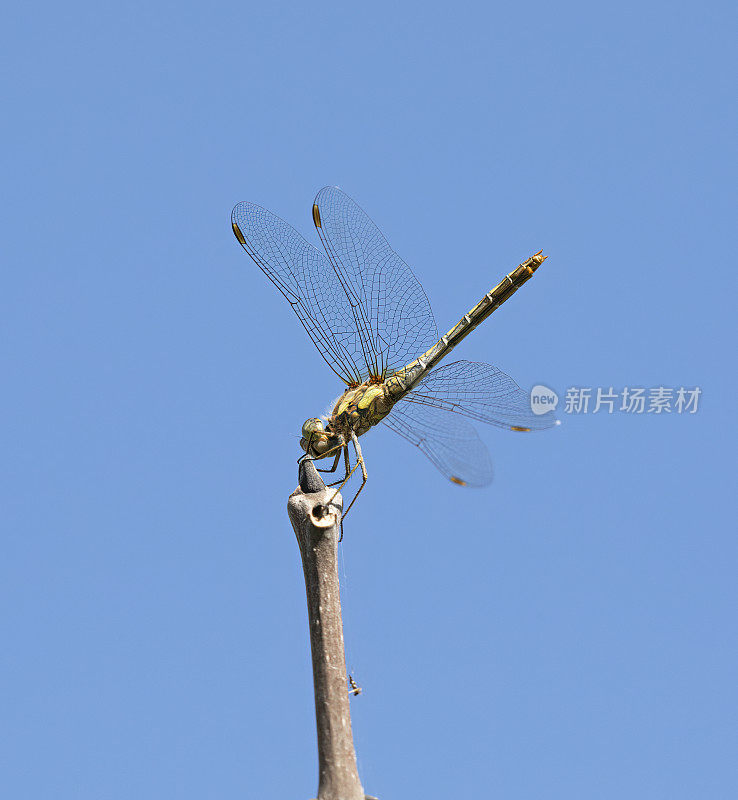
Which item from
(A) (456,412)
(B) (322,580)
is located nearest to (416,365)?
(A) (456,412)

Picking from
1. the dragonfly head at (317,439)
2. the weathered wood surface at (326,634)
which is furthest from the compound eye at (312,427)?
the weathered wood surface at (326,634)

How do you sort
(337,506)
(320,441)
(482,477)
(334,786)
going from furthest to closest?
(482,477), (320,441), (337,506), (334,786)

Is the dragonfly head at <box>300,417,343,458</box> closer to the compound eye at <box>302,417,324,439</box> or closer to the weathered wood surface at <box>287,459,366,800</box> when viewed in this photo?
the compound eye at <box>302,417,324,439</box>

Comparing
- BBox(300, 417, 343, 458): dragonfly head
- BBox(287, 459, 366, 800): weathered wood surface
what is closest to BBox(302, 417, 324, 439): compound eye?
BBox(300, 417, 343, 458): dragonfly head

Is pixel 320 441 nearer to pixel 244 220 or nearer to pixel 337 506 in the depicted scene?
pixel 337 506

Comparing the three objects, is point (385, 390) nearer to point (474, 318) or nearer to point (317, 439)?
point (317, 439)

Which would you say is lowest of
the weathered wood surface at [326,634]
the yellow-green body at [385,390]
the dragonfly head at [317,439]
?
the weathered wood surface at [326,634]

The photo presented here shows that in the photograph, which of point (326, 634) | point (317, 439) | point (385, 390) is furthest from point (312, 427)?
point (326, 634)

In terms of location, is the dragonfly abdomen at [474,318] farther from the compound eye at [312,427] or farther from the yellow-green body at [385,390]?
the compound eye at [312,427]
